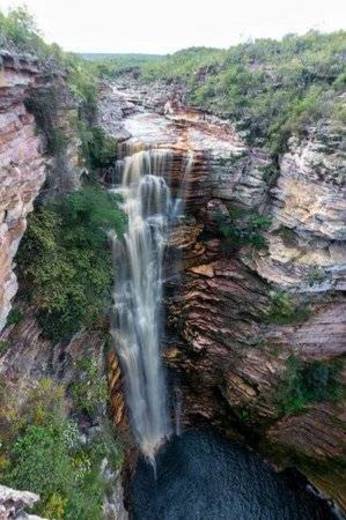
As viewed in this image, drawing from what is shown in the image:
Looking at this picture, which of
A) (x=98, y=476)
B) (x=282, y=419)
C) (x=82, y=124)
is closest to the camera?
(x=98, y=476)

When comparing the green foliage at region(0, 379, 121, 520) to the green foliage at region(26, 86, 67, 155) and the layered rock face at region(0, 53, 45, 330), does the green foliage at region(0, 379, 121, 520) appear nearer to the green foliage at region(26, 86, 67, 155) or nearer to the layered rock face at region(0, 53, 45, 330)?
the layered rock face at region(0, 53, 45, 330)

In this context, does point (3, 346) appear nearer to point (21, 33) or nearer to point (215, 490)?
point (21, 33)

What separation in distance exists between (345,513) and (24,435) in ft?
41.7

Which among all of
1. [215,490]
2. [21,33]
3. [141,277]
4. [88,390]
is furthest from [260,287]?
[21,33]

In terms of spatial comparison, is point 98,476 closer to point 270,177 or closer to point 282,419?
point 282,419

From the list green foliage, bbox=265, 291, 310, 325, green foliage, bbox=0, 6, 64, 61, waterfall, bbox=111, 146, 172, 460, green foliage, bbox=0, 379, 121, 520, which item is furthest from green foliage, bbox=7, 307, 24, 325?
green foliage, bbox=265, 291, 310, 325

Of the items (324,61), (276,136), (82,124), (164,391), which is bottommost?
(164,391)

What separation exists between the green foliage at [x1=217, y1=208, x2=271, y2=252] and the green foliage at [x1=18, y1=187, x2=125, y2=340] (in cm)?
443

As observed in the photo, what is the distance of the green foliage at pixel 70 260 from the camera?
9.49 m

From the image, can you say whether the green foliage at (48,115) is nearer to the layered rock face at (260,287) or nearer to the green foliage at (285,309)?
the layered rock face at (260,287)

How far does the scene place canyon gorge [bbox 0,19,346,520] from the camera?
1207 centimetres

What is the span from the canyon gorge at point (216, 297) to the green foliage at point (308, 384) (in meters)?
0.05

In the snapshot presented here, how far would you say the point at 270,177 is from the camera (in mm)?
14172

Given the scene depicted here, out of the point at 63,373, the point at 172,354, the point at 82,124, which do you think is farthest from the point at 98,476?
the point at 82,124
